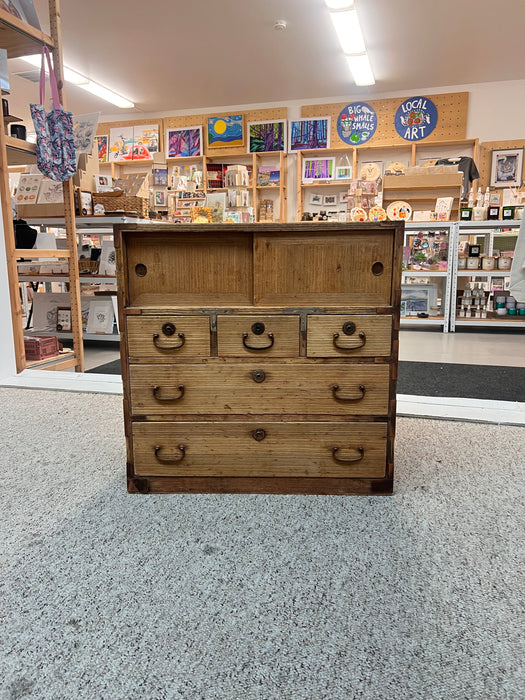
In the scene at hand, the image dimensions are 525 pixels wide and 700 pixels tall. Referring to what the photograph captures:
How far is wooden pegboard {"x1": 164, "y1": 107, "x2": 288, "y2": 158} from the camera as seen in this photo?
904 centimetres

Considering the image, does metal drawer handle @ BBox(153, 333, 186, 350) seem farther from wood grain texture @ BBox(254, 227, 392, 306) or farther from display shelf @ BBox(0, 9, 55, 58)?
display shelf @ BBox(0, 9, 55, 58)

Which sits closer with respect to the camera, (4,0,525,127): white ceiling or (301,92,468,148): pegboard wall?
(4,0,525,127): white ceiling

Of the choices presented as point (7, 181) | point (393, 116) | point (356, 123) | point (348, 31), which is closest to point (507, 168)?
point (393, 116)

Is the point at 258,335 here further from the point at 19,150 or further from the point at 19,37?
the point at 19,37

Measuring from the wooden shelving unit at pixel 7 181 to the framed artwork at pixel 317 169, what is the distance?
6.41 meters

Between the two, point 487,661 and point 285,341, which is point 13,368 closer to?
point 285,341

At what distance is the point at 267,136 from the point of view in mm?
9047

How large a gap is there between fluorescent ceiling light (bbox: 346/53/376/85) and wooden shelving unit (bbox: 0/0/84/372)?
5025 mm

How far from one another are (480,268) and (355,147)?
13.3 ft

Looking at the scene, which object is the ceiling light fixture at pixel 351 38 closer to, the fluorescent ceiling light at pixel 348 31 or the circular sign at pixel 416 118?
the fluorescent ceiling light at pixel 348 31

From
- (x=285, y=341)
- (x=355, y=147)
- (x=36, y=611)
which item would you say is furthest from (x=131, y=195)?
(x=355, y=147)

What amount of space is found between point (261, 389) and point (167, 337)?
1.06ft

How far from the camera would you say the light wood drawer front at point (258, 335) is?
147 cm

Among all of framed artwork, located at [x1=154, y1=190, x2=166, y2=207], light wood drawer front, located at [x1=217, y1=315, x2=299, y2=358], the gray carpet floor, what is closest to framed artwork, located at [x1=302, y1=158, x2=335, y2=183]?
framed artwork, located at [x1=154, y1=190, x2=166, y2=207]
